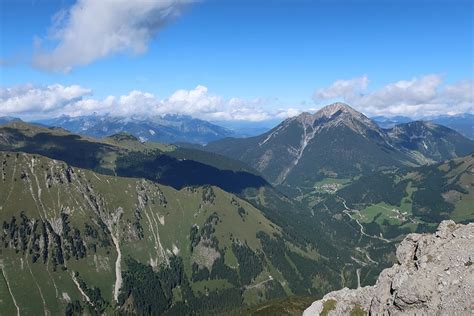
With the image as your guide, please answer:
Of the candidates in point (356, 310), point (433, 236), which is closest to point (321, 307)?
point (356, 310)

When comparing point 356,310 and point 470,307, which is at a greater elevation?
point 470,307

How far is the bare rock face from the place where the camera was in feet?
317

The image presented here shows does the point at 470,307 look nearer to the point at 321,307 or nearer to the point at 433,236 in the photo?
the point at 433,236

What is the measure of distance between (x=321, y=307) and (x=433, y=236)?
56897 millimetres

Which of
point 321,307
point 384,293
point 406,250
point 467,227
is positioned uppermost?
point 467,227

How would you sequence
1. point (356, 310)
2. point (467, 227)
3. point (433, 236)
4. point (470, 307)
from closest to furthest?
point (470, 307) → point (467, 227) → point (433, 236) → point (356, 310)

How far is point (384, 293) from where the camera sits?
389ft

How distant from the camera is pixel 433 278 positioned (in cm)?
10288

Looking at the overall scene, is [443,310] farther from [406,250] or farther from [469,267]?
[406,250]

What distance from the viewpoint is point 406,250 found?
129m

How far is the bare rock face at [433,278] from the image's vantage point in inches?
3804

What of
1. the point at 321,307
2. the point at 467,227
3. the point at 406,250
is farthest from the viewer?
the point at 321,307

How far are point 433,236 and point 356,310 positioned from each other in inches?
1520

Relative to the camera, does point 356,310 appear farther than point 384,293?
Yes
